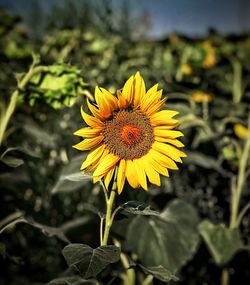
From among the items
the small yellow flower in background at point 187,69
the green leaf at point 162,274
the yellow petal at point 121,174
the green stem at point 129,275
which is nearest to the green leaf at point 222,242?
the green stem at point 129,275

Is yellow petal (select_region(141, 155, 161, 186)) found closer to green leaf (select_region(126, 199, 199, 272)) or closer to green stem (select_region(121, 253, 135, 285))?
green stem (select_region(121, 253, 135, 285))

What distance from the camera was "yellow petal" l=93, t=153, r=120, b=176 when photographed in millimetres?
750

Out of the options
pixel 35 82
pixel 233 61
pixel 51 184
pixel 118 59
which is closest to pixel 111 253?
pixel 35 82

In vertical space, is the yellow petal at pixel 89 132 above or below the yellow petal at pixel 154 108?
below

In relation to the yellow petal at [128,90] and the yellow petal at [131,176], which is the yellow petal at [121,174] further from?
the yellow petal at [128,90]

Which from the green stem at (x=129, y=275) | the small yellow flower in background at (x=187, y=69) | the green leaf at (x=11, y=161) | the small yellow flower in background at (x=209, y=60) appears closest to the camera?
the green leaf at (x=11, y=161)

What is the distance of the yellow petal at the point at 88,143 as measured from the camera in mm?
751

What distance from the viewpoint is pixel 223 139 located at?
1.42m

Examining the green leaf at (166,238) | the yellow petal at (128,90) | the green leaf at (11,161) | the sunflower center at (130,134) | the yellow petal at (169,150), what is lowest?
the green leaf at (166,238)

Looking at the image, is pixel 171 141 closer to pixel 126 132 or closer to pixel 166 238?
pixel 126 132

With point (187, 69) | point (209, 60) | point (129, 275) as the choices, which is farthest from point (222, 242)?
point (209, 60)

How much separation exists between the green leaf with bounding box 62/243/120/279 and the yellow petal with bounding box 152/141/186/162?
0.67 ft

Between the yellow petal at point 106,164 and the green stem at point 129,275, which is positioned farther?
the green stem at point 129,275

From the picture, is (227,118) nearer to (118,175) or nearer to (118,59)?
(118,175)
